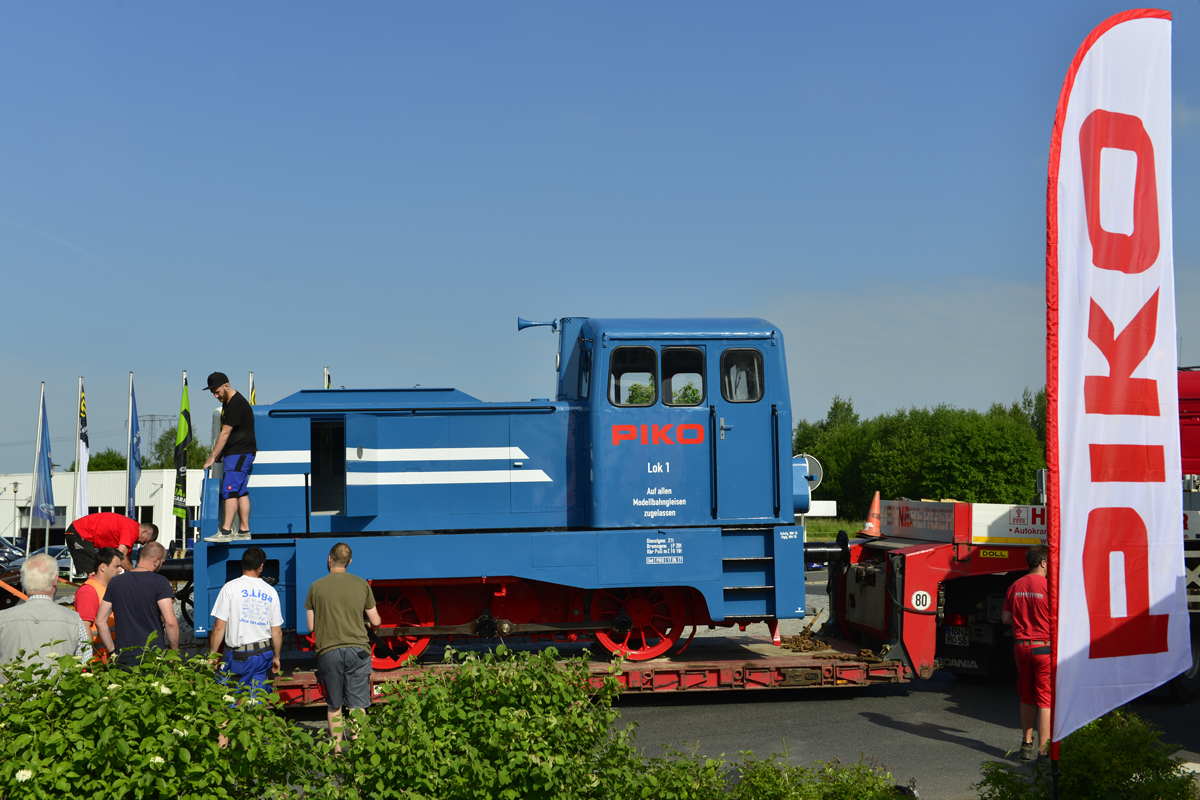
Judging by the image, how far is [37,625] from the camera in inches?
208

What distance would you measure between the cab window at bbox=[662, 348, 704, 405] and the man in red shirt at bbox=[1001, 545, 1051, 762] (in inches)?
132

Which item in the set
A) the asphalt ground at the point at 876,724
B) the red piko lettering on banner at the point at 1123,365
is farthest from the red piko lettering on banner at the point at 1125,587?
the asphalt ground at the point at 876,724

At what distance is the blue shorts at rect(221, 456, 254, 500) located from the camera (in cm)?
852

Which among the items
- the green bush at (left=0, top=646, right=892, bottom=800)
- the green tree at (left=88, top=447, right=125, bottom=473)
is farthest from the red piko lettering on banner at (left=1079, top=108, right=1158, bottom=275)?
the green tree at (left=88, top=447, right=125, bottom=473)

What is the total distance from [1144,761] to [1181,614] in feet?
2.39

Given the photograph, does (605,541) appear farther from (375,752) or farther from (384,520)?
(375,752)

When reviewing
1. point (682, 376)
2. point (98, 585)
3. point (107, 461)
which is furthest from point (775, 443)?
point (107, 461)

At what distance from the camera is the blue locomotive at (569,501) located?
875cm

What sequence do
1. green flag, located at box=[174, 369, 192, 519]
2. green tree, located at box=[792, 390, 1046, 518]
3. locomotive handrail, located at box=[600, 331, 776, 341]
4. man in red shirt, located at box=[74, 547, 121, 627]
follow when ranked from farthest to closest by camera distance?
green tree, located at box=[792, 390, 1046, 518] → green flag, located at box=[174, 369, 192, 519] → locomotive handrail, located at box=[600, 331, 776, 341] → man in red shirt, located at box=[74, 547, 121, 627]

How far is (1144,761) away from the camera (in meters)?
4.26

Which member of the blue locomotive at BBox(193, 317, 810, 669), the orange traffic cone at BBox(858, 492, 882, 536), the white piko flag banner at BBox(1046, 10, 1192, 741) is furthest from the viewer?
the orange traffic cone at BBox(858, 492, 882, 536)

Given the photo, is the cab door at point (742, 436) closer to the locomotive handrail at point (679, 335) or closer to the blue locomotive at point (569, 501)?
the blue locomotive at point (569, 501)

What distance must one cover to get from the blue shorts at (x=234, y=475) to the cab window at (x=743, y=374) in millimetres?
4730

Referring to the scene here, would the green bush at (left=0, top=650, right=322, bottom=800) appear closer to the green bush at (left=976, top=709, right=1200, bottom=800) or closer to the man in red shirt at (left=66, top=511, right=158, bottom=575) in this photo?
the green bush at (left=976, top=709, right=1200, bottom=800)
